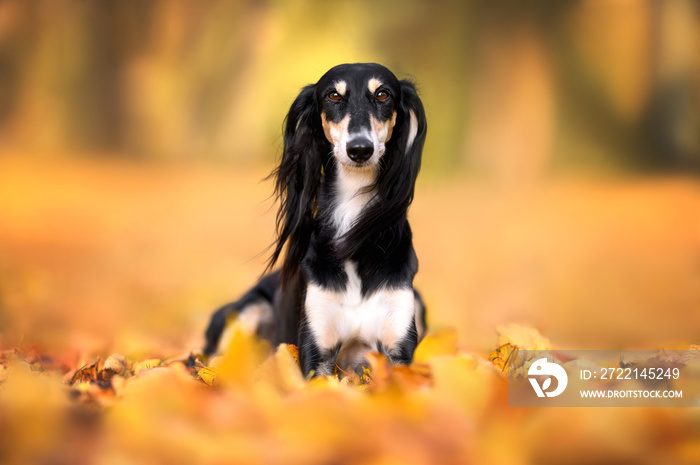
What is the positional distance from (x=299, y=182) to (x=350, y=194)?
0.67 feet

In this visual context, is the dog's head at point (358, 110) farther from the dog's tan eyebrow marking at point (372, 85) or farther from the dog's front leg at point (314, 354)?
the dog's front leg at point (314, 354)

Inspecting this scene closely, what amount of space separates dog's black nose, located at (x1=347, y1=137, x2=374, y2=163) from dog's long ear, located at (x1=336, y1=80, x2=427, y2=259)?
24 centimetres

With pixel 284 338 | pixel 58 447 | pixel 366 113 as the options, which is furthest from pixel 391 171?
pixel 58 447

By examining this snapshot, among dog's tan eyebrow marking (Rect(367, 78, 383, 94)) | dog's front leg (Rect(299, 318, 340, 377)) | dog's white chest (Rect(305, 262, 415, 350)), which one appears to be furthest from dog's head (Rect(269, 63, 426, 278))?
dog's front leg (Rect(299, 318, 340, 377))

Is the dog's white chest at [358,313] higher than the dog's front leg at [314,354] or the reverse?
higher

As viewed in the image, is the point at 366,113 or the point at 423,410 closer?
the point at 423,410

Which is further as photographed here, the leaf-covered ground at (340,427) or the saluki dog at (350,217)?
the saluki dog at (350,217)

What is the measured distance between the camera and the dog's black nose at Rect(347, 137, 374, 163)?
2.18m

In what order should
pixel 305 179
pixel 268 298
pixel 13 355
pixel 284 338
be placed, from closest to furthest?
1. pixel 305 179
2. pixel 13 355
3. pixel 284 338
4. pixel 268 298

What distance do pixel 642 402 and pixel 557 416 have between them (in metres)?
0.25

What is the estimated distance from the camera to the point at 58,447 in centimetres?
129

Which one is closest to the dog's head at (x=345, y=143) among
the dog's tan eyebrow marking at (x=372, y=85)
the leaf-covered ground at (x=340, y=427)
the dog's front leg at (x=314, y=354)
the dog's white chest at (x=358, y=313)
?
the dog's tan eyebrow marking at (x=372, y=85)

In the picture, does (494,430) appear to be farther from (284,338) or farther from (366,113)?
(284,338)

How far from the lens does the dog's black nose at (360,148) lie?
7.15 ft
